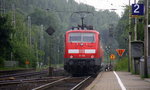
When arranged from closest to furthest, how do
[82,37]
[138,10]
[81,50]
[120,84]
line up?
[120,84], [138,10], [81,50], [82,37]

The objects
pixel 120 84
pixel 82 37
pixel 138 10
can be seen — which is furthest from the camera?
pixel 82 37

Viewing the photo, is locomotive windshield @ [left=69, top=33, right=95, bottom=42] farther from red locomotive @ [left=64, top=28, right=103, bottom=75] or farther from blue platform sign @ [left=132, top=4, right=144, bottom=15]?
blue platform sign @ [left=132, top=4, right=144, bottom=15]

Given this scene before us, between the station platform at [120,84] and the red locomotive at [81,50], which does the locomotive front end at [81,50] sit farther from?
the station platform at [120,84]

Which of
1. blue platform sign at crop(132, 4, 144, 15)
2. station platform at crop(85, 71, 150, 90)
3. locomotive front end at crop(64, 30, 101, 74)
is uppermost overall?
blue platform sign at crop(132, 4, 144, 15)

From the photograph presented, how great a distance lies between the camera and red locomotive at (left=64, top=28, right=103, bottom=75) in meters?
33.1

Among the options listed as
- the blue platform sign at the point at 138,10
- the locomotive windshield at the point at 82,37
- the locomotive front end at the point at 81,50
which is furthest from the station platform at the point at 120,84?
the locomotive windshield at the point at 82,37

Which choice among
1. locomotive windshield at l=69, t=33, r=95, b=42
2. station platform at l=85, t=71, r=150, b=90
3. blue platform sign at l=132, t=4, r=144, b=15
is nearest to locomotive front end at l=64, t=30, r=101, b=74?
locomotive windshield at l=69, t=33, r=95, b=42

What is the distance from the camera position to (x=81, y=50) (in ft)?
109

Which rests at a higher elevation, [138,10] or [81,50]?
[138,10]

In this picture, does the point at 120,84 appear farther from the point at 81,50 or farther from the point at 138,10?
the point at 81,50

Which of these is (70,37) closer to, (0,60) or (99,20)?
(0,60)

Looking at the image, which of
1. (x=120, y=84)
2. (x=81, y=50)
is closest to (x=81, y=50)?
(x=81, y=50)

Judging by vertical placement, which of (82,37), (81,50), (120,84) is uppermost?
(82,37)

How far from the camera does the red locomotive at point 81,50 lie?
3312cm
